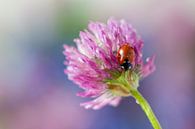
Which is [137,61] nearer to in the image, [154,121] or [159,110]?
[154,121]

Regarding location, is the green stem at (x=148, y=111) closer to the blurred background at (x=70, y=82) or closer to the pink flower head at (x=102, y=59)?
the pink flower head at (x=102, y=59)

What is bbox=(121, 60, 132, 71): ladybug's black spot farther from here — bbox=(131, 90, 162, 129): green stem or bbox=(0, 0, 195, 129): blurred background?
bbox=(0, 0, 195, 129): blurred background

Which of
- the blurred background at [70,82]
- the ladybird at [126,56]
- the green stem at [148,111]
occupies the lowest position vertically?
the green stem at [148,111]

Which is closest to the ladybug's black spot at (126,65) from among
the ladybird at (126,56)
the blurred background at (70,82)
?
the ladybird at (126,56)

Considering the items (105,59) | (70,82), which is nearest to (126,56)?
(105,59)

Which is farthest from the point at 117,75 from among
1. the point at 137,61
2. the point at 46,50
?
the point at 46,50

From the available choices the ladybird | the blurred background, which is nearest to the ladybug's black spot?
the ladybird

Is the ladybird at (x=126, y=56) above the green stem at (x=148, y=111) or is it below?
above

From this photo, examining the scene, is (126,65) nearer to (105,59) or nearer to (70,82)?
(105,59)
